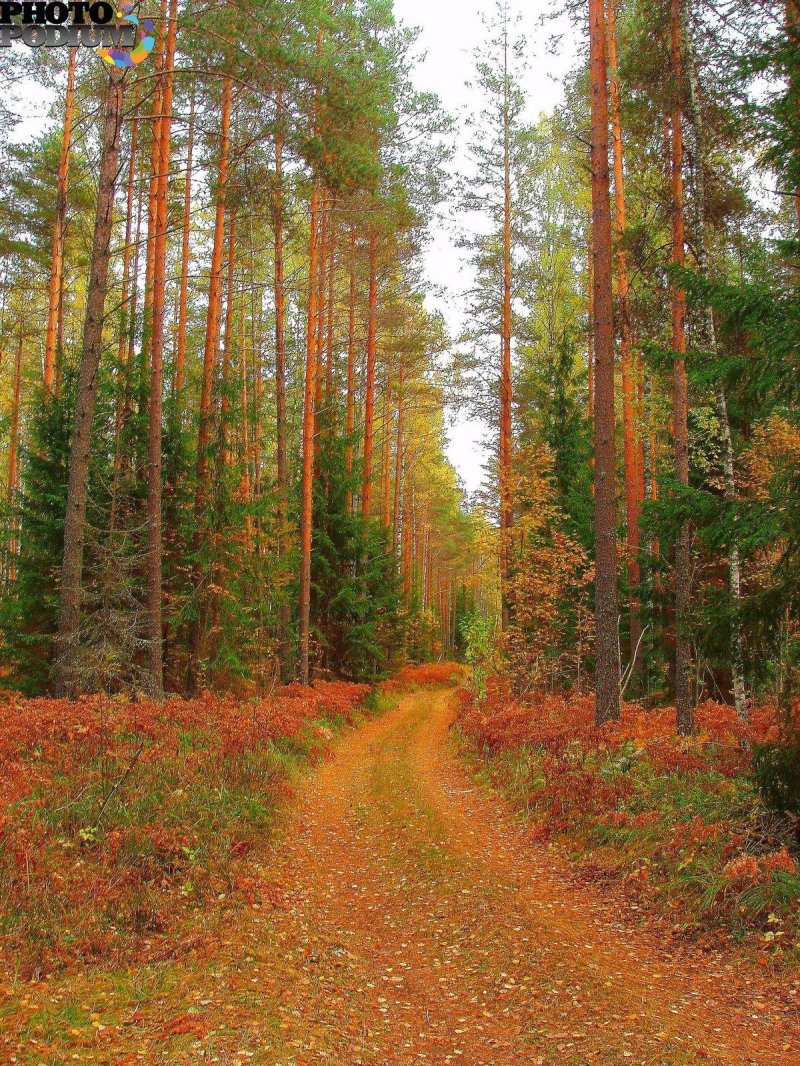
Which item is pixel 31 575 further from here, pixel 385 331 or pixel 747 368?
pixel 385 331

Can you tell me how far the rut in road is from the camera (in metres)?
4.02

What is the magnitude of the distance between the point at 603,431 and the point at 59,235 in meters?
14.5

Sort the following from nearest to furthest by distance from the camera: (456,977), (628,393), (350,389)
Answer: (456,977) → (628,393) → (350,389)

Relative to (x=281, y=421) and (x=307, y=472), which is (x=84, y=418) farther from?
(x=307, y=472)

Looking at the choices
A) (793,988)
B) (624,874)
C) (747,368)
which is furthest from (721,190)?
(793,988)

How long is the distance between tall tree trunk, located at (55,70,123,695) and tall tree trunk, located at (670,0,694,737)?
25.9ft

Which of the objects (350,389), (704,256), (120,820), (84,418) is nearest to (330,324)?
(350,389)

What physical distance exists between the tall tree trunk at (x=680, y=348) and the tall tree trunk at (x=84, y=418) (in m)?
7.88

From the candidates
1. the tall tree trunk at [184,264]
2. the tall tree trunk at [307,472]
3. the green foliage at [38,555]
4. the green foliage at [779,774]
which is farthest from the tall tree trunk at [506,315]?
the green foliage at [779,774]

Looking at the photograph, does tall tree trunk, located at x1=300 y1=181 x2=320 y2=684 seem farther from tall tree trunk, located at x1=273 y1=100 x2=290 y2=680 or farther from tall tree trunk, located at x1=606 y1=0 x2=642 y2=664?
tall tree trunk, located at x1=606 y1=0 x2=642 y2=664

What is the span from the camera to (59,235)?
17.4 meters

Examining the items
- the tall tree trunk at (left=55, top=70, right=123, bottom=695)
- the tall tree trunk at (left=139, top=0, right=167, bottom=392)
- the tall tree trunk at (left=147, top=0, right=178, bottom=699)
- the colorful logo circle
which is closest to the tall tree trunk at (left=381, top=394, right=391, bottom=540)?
the tall tree trunk at (left=139, top=0, right=167, bottom=392)

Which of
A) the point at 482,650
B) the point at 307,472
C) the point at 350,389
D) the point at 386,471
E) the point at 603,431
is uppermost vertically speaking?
the point at 350,389

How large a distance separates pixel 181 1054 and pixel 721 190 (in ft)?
40.7
